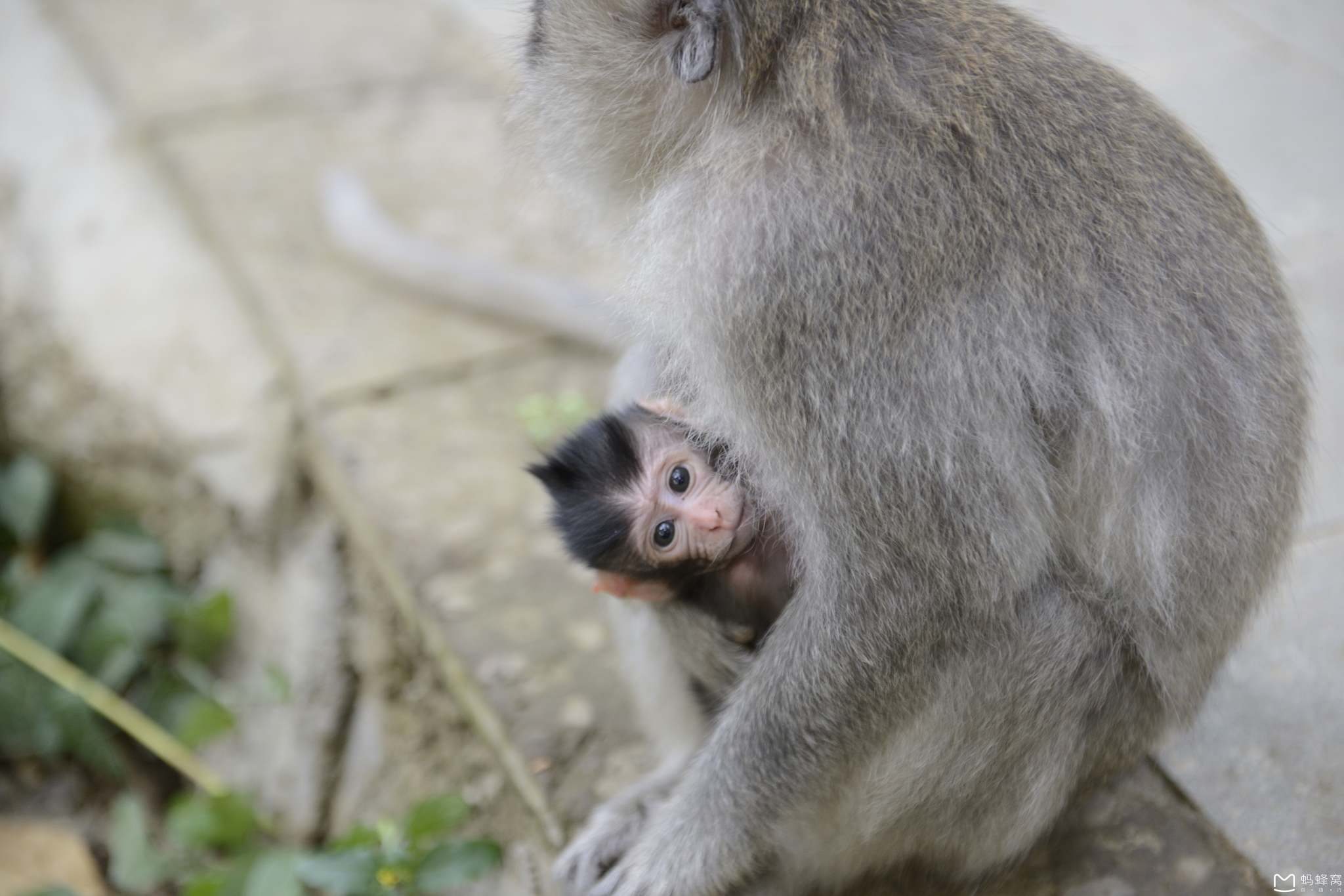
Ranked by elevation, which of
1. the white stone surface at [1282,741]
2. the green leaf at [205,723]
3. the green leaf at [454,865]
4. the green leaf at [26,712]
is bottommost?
the green leaf at [26,712]

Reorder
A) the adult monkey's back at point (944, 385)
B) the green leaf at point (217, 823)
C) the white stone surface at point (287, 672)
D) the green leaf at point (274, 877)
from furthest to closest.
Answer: the white stone surface at point (287, 672) → the green leaf at point (217, 823) → the green leaf at point (274, 877) → the adult monkey's back at point (944, 385)

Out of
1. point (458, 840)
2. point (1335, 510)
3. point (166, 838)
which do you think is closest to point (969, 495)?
point (458, 840)

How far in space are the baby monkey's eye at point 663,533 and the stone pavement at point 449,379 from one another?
684mm

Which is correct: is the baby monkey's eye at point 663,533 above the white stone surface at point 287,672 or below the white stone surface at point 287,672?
above

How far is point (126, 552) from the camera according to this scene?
3883mm

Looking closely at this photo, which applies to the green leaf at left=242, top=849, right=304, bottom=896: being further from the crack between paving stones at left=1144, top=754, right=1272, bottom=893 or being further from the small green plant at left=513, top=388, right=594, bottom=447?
the crack between paving stones at left=1144, top=754, right=1272, bottom=893

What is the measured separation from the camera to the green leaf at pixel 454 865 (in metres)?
2.38

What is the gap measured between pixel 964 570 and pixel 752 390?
1.43 feet

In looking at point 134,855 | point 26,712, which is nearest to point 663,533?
point 134,855

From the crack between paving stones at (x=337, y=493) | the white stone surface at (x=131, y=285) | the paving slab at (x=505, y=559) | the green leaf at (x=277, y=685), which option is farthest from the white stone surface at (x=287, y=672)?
the paving slab at (x=505, y=559)

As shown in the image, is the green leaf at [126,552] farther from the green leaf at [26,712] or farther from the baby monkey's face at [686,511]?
the baby monkey's face at [686,511]

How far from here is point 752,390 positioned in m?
1.81

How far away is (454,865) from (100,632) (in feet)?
6.33

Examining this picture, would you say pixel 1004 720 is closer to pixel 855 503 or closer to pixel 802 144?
pixel 855 503
